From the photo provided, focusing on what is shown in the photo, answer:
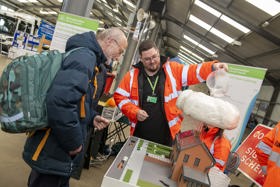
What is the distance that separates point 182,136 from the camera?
1570 millimetres

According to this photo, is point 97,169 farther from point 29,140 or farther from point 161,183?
point 161,183

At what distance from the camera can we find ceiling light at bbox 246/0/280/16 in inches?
231

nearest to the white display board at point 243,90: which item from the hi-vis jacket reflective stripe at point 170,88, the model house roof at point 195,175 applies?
the hi-vis jacket reflective stripe at point 170,88

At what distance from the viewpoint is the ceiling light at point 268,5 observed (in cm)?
586

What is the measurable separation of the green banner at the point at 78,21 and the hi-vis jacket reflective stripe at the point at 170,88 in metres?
1.12

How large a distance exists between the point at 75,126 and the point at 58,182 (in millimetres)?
526

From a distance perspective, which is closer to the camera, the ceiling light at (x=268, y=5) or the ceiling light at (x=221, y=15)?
the ceiling light at (x=268, y=5)

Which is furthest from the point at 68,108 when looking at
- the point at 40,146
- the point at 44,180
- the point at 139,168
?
the point at 44,180

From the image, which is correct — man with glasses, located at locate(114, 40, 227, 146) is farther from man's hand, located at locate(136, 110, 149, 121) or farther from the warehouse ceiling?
the warehouse ceiling

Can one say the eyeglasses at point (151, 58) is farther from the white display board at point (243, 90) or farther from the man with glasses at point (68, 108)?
the white display board at point (243, 90)

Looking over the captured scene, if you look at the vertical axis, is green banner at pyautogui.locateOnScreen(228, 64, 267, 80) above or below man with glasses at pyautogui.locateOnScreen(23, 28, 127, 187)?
above

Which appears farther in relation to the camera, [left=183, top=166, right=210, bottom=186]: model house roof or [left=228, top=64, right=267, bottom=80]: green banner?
[left=228, top=64, right=267, bottom=80]: green banner

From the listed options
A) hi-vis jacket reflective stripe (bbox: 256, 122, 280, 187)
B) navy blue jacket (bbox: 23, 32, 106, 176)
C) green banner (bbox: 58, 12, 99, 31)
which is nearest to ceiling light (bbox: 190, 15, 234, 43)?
green banner (bbox: 58, 12, 99, 31)

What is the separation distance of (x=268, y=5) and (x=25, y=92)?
19.7 ft
